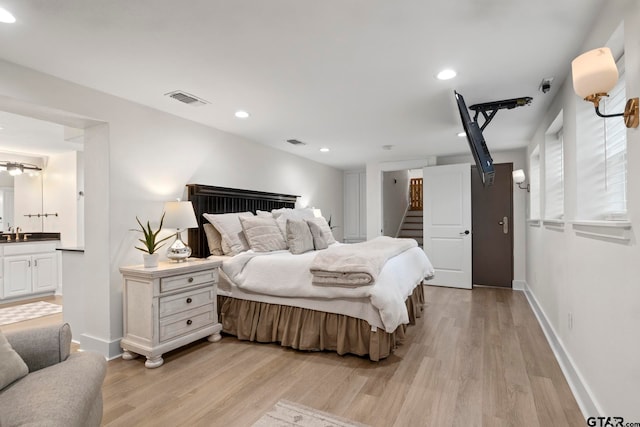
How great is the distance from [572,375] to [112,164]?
3910 mm

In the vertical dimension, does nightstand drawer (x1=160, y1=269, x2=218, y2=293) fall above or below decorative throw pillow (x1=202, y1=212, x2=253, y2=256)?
below

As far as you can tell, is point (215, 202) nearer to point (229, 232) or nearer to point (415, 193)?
point (229, 232)

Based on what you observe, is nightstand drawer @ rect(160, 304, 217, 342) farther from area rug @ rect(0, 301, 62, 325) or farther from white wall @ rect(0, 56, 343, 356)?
area rug @ rect(0, 301, 62, 325)

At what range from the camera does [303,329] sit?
2898 millimetres

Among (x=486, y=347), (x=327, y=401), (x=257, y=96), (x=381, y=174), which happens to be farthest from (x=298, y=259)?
(x=381, y=174)

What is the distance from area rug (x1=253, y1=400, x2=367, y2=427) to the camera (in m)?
1.82

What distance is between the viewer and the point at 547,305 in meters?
3.35

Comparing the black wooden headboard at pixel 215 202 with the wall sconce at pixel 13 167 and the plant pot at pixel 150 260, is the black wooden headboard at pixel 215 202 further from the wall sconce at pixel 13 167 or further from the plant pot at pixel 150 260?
the wall sconce at pixel 13 167

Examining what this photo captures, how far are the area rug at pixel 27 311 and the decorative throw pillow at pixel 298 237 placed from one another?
11.0 feet

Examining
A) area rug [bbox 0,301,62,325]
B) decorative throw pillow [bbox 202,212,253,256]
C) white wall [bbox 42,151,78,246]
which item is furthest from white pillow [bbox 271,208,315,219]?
white wall [bbox 42,151,78,246]

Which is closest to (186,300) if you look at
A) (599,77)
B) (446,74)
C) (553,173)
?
(446,74)

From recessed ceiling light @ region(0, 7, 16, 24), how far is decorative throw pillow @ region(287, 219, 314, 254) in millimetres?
2594

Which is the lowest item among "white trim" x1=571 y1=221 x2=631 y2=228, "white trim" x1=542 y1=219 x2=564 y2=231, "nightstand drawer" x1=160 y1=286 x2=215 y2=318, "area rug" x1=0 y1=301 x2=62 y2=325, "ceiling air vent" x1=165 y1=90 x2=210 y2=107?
"area rug" x1=0 y1=301 x2=62 y2=325

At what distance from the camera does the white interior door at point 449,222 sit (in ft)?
17.7
